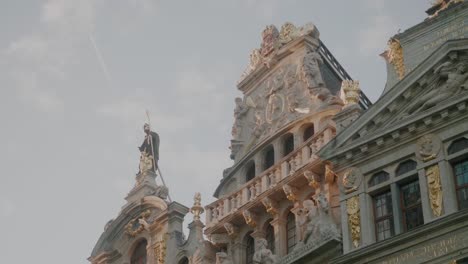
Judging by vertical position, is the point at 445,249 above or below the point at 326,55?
below

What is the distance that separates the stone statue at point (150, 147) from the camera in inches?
1747

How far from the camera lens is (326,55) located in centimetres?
4047

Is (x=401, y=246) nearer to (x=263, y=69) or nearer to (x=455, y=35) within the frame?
(x=455, y=35)

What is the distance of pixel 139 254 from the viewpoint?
137 ft

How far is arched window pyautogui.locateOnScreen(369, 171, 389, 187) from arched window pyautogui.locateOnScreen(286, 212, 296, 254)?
4999mm

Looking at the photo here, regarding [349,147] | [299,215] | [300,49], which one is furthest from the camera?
[300,49]

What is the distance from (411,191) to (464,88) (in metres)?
3.56

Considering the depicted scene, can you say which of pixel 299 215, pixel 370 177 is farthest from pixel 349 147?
pixel 299 215

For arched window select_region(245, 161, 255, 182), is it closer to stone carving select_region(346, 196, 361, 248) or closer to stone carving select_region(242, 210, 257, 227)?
stone carving select_region(242, 210, 257, 227)

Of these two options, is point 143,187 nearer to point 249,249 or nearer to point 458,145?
point 249,249

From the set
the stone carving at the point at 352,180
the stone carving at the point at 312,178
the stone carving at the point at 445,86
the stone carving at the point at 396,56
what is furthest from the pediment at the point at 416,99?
the stone carving at the point at 396,56

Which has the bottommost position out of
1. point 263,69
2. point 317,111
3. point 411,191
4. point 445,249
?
point 445,249

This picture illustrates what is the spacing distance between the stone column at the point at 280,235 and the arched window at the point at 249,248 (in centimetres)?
162

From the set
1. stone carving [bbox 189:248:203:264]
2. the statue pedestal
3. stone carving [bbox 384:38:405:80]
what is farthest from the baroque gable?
stone carving [bbox 189:248:203:264]
